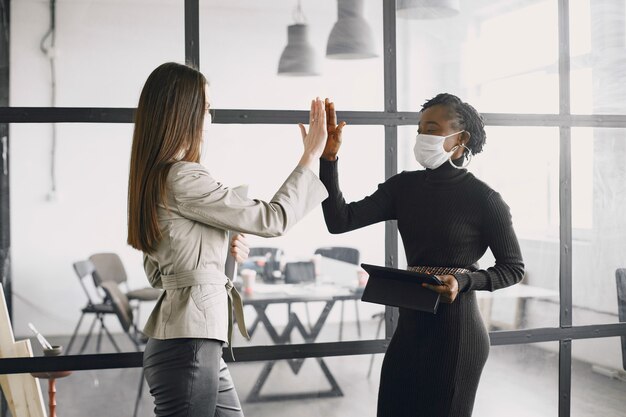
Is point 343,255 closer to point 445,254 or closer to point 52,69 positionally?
point 445,254

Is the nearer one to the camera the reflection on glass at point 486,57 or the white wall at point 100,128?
the white wall at point 100,128

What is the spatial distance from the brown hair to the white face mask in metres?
0.73

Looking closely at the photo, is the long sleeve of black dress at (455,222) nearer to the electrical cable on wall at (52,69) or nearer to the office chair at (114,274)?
the office chair at (114,274)

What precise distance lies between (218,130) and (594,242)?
1.73 m

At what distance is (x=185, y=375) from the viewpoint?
165 cm

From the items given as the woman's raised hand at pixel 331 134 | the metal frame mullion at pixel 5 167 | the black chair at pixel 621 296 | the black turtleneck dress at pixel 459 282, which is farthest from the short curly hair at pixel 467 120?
the metal frame mullion at pixel 5 167

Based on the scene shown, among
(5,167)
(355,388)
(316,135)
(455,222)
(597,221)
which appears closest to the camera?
(316,135)

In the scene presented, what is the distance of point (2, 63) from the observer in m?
2.33

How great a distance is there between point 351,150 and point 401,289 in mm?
803

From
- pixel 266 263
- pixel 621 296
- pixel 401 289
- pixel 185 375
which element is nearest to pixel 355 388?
pixel 266 263

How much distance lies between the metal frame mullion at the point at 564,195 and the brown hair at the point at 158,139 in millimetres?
1793

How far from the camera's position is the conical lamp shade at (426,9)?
2.68 m

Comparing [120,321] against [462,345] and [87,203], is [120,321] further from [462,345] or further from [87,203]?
[462,345]

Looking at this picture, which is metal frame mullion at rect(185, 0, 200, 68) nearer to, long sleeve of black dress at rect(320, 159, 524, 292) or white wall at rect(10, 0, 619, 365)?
white wall at rect(10, 0, 619, 365)
